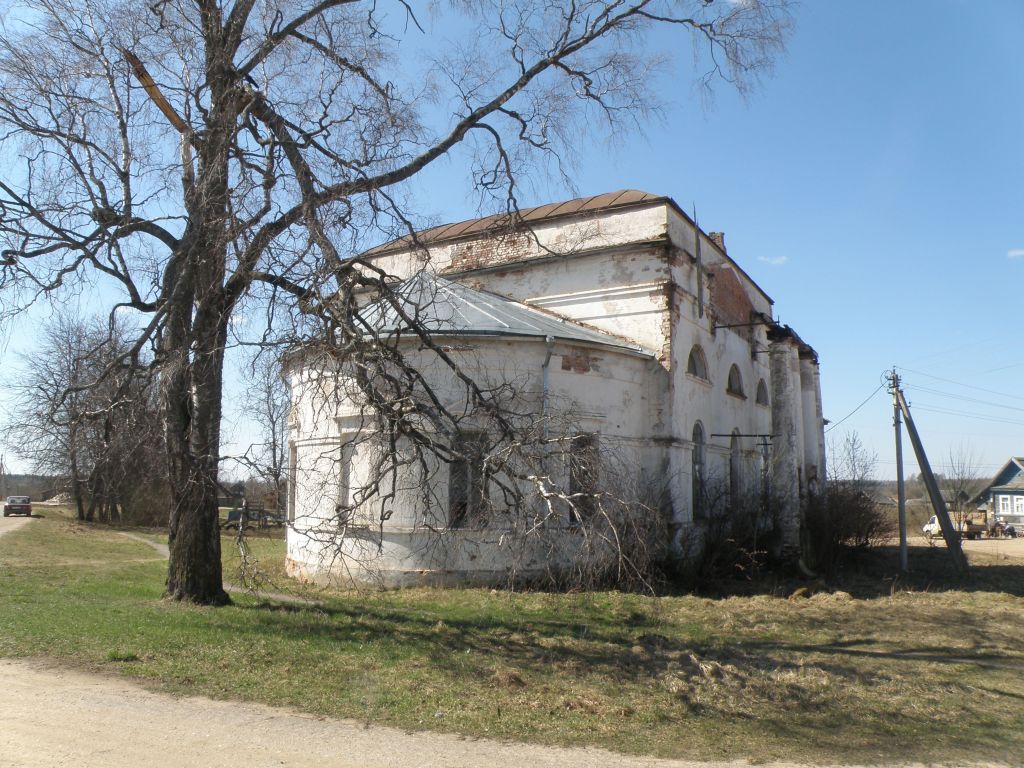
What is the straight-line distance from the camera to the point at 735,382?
840 inches

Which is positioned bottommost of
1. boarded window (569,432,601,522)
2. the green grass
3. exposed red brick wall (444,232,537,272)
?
the green grass

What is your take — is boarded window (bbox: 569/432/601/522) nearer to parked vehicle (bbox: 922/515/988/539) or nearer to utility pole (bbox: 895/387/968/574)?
utility pole (bbox: 895/387/968/574)

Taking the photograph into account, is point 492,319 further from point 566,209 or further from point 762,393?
point 762,393

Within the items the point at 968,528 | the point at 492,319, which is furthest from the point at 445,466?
the point at 968,528

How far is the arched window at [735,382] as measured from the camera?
2086 cm

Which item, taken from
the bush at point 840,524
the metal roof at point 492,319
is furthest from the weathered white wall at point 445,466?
the bush at point 840,524

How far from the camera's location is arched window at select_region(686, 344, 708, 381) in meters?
18.2

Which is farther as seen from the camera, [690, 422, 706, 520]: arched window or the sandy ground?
the sandy ground

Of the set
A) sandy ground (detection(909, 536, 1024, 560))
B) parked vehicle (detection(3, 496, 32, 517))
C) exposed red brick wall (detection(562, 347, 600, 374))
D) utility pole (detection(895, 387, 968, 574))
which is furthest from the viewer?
parked vehicle (detection(3, 496, 32, 517))

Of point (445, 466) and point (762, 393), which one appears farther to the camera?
point (762, 393)

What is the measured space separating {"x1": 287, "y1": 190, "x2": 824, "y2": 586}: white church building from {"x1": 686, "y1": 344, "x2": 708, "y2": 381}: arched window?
39 mm

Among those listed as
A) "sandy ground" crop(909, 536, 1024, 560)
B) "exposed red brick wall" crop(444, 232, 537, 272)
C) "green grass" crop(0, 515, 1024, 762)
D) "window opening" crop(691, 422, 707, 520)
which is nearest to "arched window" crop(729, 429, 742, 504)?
"window opening" crop(691, 422, 707, 520)

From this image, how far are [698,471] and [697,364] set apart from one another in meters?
2.60

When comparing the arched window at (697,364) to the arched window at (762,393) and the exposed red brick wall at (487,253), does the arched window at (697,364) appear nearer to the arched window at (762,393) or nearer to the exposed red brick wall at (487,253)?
the exposed red brick wall at (487,253)
